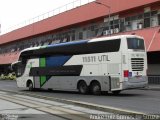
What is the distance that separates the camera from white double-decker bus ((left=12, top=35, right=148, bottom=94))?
2381 cm

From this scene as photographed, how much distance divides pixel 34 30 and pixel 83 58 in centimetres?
4434

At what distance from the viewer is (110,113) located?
45.7 feet

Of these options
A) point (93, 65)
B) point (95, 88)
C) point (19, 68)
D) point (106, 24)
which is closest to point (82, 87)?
point (95, 88)

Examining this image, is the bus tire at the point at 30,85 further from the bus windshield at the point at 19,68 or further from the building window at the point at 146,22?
the building window at the point at 146,22

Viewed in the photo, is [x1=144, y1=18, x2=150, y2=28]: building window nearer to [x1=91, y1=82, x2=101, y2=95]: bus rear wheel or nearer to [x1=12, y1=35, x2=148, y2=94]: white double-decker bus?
[x1=12, y1=35, x2=148, y2=94]: white double-decker bus

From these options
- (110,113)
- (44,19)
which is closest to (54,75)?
(110,113)

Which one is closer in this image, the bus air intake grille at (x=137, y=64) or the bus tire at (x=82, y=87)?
the bus air intake grille at (x=137, y=64)

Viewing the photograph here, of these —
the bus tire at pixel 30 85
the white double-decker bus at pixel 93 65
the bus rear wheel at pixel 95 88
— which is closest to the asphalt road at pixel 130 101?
the white double-decker bus at pixel 93 65

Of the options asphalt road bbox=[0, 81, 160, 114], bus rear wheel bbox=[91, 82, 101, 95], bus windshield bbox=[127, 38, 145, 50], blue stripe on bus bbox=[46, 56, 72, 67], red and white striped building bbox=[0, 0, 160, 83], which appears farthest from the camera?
red and white striped building bbox=[0, 0, 160, 83]

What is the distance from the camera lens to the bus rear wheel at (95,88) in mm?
25311

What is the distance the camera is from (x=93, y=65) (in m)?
25.5

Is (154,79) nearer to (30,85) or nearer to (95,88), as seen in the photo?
(30,85)

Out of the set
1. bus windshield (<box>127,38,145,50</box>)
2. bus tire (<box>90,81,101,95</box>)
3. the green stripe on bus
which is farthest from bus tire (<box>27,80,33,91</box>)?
bus windshield (<box>127,38,145,50</box>)

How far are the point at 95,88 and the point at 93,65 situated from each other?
1416mm
